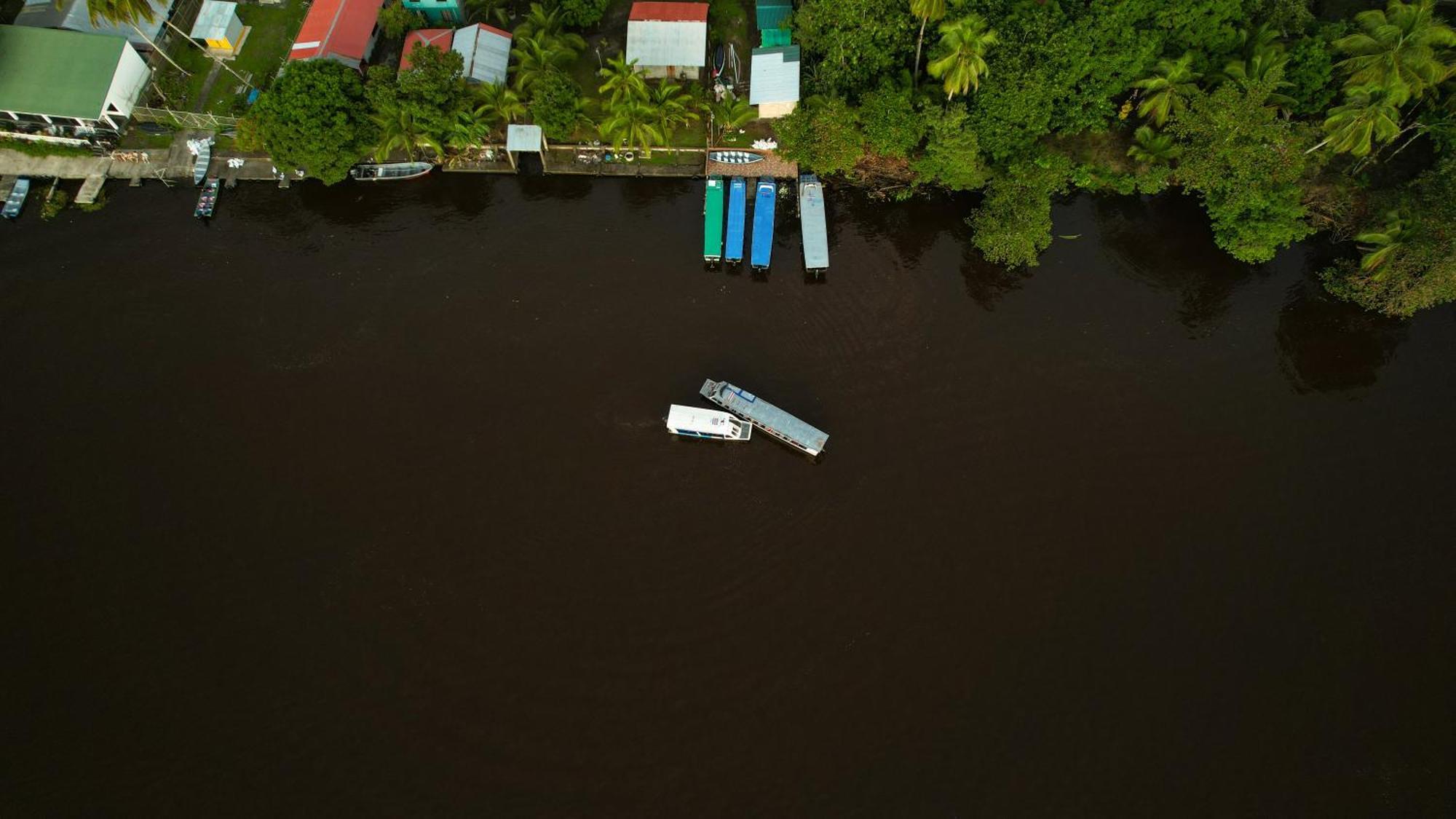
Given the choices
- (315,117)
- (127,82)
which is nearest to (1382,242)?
(315,117)

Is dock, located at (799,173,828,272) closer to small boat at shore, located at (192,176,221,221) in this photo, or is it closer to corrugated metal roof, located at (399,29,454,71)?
corrugated metal roof, located at (399,29,454,71)

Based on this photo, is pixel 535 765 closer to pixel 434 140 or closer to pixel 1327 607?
pixel 434 140

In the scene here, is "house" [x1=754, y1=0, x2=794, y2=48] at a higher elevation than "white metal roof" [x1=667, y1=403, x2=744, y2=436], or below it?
higher

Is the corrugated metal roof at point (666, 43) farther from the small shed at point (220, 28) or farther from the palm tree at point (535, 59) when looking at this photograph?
the small shed at point (220, 28)

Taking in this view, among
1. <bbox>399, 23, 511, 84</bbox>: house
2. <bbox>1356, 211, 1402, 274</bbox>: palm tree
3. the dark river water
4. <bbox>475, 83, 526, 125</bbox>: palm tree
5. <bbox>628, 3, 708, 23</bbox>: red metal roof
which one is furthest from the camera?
<bbox>628, 3, 708, 23</bbox>: red metal roof

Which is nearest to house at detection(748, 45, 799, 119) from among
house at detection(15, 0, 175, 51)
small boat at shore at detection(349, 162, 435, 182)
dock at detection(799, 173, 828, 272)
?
dock at detection(799, 173, 828, 272)

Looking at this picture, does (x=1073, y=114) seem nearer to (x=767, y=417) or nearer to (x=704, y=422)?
(x=767, y=417)

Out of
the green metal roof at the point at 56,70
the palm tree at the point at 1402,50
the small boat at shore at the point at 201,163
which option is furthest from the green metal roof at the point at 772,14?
the green metal roof at the point at 56,70
